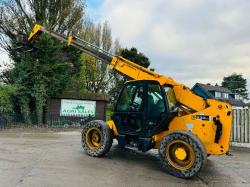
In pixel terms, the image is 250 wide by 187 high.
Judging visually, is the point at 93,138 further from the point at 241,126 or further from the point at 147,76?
the point at 241,126

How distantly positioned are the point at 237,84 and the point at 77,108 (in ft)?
237

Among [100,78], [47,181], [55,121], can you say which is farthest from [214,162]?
[100,78]

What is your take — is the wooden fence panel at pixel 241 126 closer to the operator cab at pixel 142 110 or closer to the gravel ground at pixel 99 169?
the gravel ground at pixel 99 169

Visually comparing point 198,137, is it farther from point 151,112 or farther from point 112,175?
point 112,175

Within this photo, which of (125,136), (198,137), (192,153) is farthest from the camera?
(125,136)

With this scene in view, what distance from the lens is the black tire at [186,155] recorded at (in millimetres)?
6109

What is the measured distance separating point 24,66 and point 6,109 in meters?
2.80

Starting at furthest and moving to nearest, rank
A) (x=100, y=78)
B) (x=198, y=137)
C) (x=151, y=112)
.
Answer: (x=100, y=78)
(x=151, y=112)
(x=198, y=137)

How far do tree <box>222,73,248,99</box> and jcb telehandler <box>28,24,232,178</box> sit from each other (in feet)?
257

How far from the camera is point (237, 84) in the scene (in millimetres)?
82250

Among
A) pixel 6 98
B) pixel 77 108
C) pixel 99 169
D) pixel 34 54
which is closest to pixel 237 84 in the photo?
pixel 77 108

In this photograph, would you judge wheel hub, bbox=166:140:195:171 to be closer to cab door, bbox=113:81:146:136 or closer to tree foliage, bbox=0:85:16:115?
cab door, bbox=113:81:146:136

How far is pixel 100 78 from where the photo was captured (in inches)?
1264

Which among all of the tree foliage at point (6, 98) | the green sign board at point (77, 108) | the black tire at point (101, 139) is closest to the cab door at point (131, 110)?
the black tire at point (101, 139)
